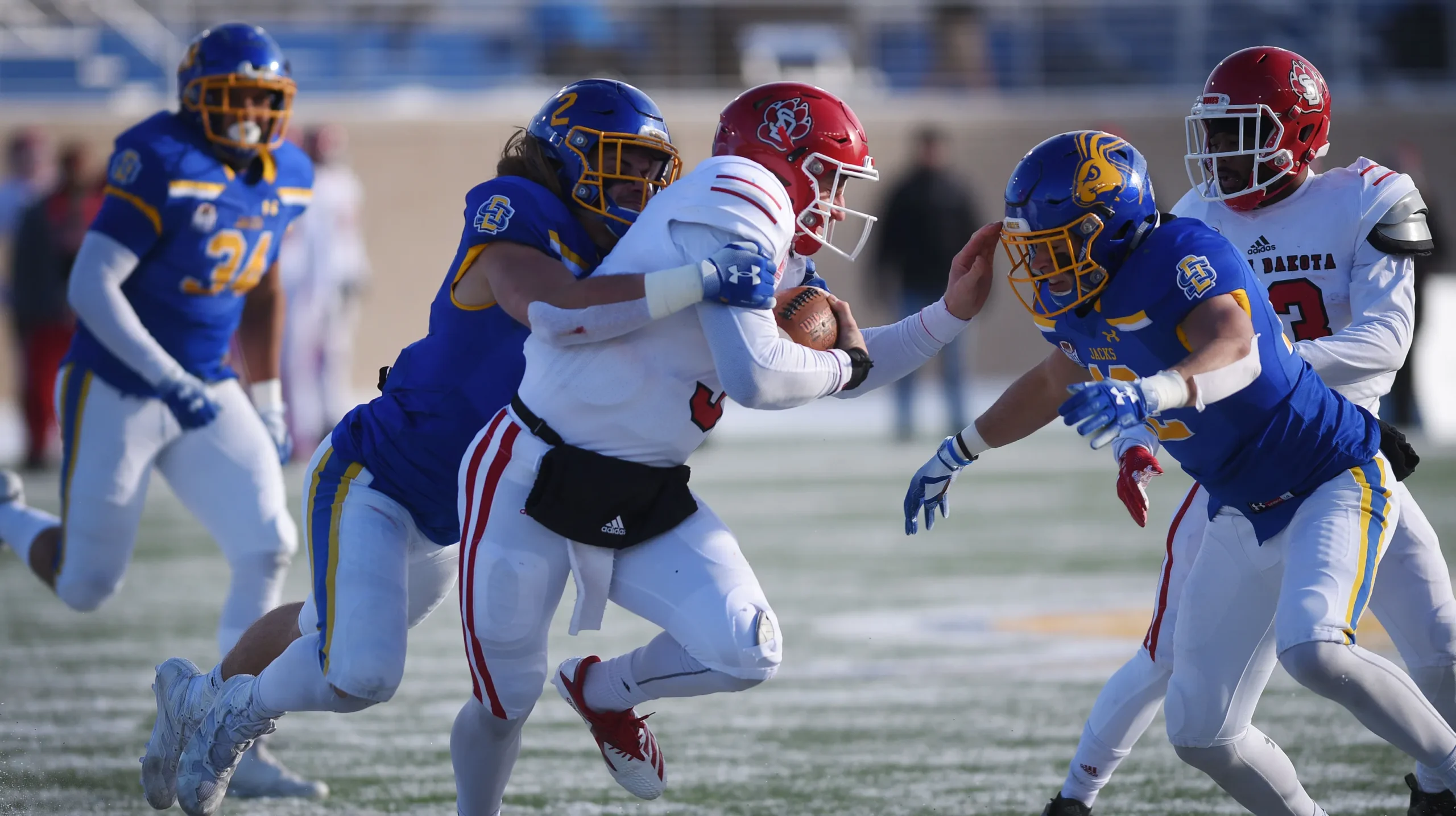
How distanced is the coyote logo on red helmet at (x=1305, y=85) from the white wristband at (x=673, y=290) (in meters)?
1.75

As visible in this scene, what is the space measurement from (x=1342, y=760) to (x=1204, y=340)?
1831 mm

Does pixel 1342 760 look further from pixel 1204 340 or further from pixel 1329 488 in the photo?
pixel 1204 340

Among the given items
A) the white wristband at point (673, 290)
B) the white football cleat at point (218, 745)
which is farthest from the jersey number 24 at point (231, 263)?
the white wristband at point (673, 290)

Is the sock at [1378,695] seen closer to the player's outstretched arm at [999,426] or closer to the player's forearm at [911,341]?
the player's outstretched arm at [999,426]

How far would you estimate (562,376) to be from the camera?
3.30 metres

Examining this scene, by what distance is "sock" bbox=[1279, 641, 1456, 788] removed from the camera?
10.6 feet

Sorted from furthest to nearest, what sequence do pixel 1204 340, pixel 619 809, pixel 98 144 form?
pixel 98 144, pixel 619 809, pixel 1204 340

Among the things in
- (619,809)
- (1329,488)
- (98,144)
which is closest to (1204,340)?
(1329,488)

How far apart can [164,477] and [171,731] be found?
1.11 metres

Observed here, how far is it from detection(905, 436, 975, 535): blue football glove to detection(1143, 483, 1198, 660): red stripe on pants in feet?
1.64

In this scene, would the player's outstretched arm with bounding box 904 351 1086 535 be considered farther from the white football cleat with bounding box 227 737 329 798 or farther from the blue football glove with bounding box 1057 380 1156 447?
the white football cleat with bounding box 227 737 329 798

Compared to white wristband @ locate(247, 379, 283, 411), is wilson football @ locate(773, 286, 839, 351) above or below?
above

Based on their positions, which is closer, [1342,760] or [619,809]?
[619,809]

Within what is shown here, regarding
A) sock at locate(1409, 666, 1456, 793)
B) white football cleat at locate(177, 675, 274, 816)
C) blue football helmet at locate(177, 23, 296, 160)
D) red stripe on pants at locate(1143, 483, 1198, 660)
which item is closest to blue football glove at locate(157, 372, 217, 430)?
blue football helmet at locate(177, 23, 296, 160)
